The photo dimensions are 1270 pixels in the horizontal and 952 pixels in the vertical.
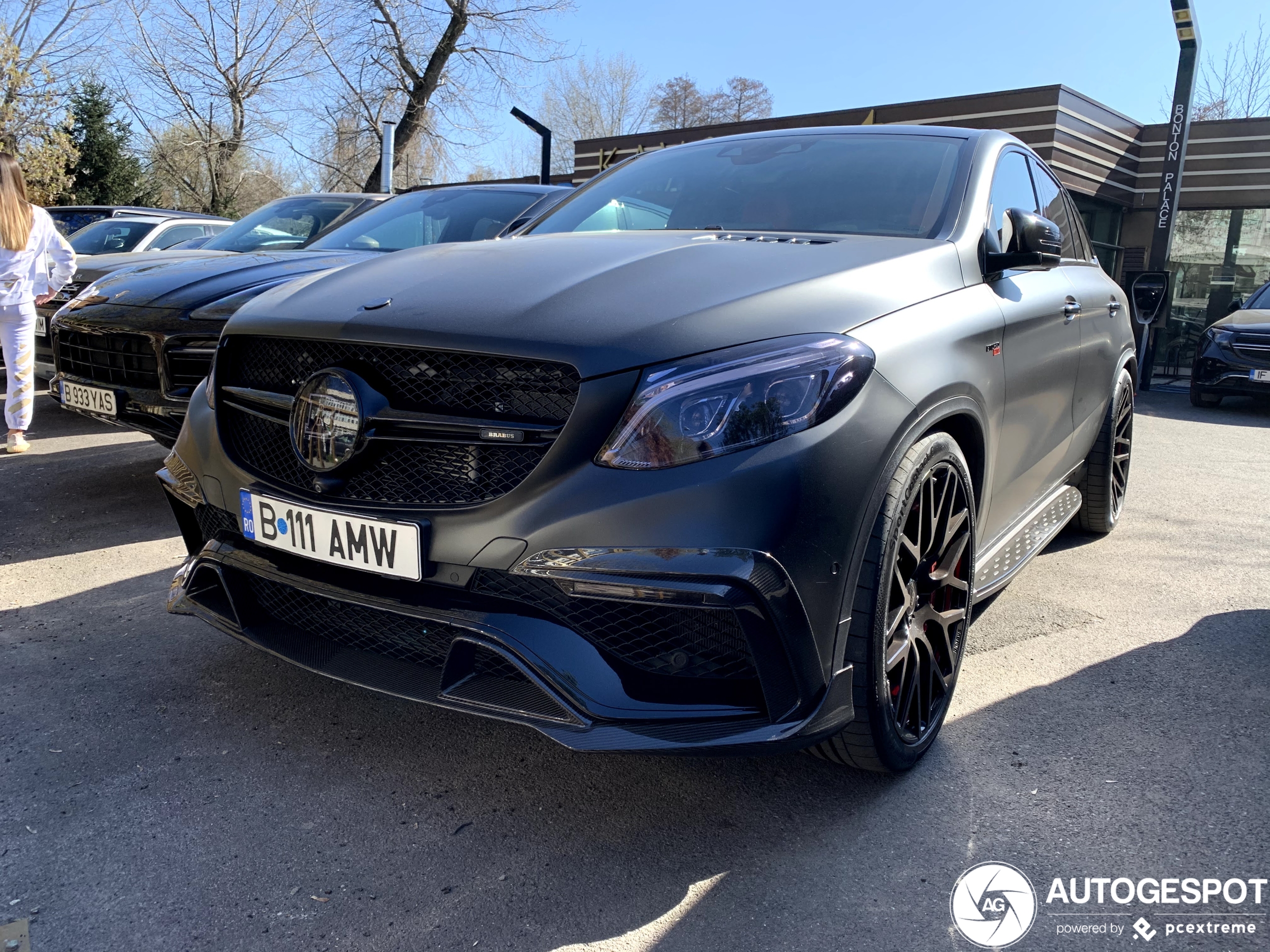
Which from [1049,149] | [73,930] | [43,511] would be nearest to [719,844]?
[73,930]

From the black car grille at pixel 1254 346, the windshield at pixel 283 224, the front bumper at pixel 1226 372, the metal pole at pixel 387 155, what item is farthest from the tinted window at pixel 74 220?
the black car grille at pixel 1254 346

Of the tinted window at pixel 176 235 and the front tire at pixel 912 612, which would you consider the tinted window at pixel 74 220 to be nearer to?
the tinted window at pixel 176 235

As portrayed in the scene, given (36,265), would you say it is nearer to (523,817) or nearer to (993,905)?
(523,817)

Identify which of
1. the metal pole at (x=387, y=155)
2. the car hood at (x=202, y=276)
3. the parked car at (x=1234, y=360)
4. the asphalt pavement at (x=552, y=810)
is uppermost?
the metal pole at (x=387, y=155)

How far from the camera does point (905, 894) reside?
6.15 feet

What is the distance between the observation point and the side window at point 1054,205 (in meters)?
3.71

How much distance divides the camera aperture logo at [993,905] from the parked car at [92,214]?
8879 millimetres

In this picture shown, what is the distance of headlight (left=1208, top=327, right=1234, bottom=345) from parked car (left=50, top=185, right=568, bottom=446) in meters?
8.53

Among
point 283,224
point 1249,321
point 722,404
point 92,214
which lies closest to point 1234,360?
point 1249,321

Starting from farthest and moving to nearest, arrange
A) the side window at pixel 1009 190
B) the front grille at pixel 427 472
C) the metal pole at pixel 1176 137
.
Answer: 1. the metal pole at pixel 1176 137
2. the side window at pixel 1009 190
3. the front grille at pixel 427 472

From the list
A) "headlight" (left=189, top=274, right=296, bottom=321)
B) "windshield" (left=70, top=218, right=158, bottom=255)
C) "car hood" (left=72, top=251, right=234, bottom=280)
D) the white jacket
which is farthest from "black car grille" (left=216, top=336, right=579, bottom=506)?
"windshield" (left=70, top=218, right=158, bottom=255)

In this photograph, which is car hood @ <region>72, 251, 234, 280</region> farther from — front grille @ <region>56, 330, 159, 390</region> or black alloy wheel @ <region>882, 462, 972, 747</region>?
black alloy wheel @ <region>882, 462, 972, 747</region>

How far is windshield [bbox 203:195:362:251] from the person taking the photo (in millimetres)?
5984

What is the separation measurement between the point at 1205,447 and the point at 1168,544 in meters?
3.99
